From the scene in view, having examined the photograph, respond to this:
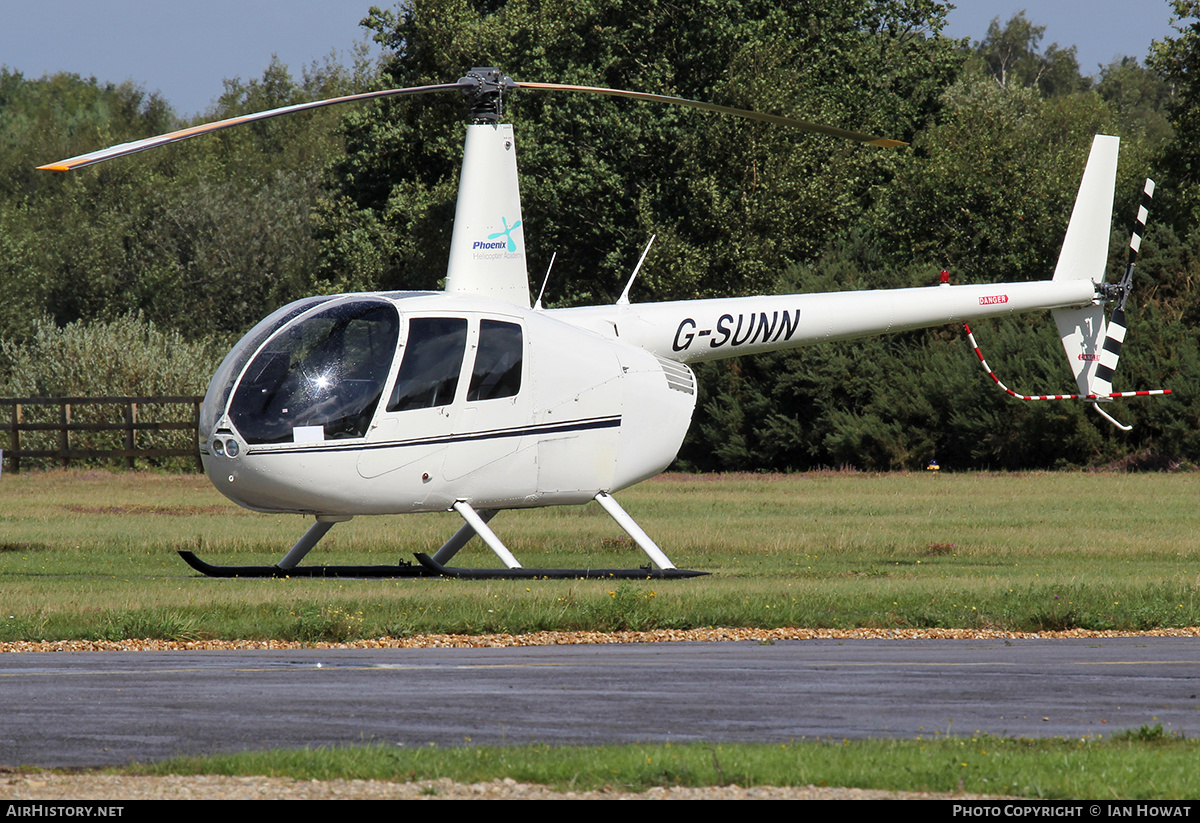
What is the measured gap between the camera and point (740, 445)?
50.6 m

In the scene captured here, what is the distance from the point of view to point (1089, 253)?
21969mm

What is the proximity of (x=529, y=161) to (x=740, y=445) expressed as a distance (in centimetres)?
1157

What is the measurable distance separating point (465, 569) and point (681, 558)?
5.46m

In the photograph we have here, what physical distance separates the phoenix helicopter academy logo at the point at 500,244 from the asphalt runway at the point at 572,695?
695cm

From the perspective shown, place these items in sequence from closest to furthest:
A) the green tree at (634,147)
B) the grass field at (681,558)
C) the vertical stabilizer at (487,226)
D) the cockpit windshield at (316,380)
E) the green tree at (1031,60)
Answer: the grass field at (681,558), the cockpit windshield at (316,380), the vertical stabilizer at (487,226), the green tree at (634,147), the green tree at (1031,60)

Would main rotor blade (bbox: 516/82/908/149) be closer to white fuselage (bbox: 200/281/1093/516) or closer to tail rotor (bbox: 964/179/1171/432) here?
white fuselage (bbox: 200/281/1093/516)

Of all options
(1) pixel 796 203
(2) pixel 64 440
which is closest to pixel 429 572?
(2) pixel 64 440

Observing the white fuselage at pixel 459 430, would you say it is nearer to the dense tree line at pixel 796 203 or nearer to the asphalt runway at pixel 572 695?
the asphalt runway at pixel 572 695

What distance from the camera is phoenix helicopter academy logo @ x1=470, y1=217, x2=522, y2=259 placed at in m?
18.6

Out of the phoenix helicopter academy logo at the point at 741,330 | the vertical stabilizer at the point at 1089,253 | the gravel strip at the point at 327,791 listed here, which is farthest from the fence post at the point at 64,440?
the gravel strip at the point at 327,791

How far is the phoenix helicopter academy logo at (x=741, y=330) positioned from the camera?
20.0 meters

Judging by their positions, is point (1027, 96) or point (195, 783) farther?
point (1027, 96)

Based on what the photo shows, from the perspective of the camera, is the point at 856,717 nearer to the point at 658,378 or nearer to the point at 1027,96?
the point at 658,378

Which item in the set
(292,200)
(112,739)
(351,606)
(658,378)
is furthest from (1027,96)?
(112,739)
